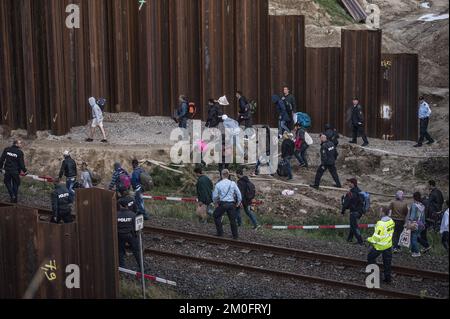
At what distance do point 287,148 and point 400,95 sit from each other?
16.5 feet

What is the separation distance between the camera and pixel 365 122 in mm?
26969

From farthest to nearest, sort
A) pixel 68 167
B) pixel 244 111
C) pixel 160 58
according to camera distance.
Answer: pixel 160 58 < pixel 244 111 < pixel 68 167

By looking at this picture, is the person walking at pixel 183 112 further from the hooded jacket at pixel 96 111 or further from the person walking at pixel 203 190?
the person walking at pixel 203 190

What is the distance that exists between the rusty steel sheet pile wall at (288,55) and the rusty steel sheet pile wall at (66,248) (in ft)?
43.1

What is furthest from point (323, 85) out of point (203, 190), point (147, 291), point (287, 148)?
point (147, 291)

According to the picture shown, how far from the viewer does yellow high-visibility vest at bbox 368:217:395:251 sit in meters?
16.8

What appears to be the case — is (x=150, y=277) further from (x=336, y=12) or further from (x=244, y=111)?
(x=336, y=12)

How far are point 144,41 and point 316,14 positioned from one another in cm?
659

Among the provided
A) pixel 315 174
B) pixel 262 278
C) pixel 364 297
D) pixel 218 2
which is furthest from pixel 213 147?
pixel 364 297

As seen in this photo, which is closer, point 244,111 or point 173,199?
point 173,199

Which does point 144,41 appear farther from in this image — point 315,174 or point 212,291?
point 212,291

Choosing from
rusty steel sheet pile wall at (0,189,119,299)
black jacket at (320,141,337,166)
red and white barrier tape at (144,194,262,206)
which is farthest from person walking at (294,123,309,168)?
rusty steel sheet pile wall at (0,189,119,299)

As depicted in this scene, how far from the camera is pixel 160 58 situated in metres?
28.2

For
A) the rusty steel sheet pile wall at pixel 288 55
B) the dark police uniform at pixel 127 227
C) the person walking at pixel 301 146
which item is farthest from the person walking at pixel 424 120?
the dark police uniform at pixel 127 227
